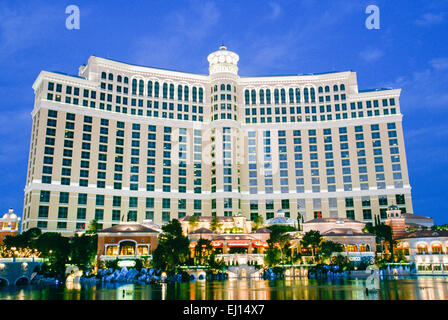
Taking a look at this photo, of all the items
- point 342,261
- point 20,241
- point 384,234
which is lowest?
point 342,261

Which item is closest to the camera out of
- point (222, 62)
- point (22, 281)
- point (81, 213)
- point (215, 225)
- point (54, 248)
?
point (22, 281)

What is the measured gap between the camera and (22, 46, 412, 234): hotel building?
110 meters

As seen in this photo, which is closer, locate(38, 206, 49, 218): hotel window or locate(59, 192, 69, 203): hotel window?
locate(38, 206, 49, 218): hotel window

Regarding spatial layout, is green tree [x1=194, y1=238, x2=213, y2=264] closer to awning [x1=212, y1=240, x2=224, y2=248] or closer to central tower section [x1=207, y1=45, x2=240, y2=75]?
awning [x1=212, y1=240, x2=224, y2=248]

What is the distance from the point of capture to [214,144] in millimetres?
122125

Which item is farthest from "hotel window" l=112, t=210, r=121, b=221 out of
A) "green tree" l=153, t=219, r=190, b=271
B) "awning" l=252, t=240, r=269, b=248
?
"awning" l=252, t=240, r=269, b=248

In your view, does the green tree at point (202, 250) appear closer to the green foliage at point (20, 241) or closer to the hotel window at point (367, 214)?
the green foliage at point (20, 241)

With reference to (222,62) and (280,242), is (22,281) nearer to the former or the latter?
(280,242)

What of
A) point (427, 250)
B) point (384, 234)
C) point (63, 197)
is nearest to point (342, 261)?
point (384, 234)

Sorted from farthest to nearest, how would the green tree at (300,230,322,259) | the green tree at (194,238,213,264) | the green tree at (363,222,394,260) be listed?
the green tree at (363,222,394,260) < the green tree at (194,238,213,264) < the green tree at (300,230,322,259)

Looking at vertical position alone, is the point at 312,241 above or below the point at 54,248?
above

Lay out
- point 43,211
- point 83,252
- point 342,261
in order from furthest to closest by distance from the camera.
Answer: point 43,211, point 83,252, point 342,261
